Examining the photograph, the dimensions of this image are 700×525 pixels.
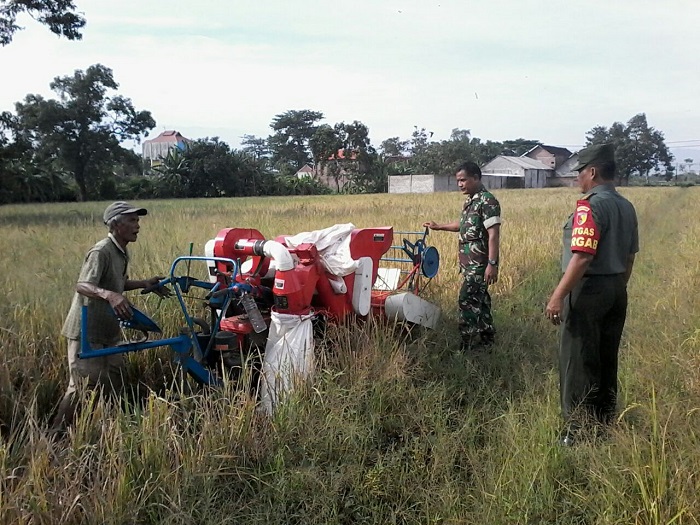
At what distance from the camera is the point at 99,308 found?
388 centimetres

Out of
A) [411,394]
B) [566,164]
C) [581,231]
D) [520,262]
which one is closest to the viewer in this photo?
[581,231]

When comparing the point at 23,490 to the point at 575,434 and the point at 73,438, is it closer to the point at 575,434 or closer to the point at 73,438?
the point at 73,438

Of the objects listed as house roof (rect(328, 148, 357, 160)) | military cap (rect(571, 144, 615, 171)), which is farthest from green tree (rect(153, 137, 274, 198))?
military cap (rect(571, 144, 615, 171))

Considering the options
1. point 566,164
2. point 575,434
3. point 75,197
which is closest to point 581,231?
point 575,434

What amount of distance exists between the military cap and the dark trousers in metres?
0.68

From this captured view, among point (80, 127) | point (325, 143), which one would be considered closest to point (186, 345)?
A: point (80, 127)

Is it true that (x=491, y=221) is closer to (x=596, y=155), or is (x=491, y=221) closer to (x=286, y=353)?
(x=596, y=155)

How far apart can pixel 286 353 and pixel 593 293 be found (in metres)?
1.97

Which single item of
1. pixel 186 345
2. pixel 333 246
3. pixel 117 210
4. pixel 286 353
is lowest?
pixel 286 353

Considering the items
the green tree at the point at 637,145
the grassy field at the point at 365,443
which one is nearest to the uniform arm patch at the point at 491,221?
the grassy field at the point at 365,443

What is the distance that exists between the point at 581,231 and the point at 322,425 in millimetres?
Answer: 1848

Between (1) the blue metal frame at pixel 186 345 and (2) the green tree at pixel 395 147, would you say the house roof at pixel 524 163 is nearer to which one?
(2) the green tree at pixel 395 147

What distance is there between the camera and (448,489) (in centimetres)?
305

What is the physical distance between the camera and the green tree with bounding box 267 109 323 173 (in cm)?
8594
